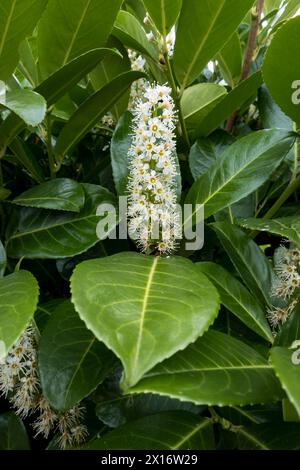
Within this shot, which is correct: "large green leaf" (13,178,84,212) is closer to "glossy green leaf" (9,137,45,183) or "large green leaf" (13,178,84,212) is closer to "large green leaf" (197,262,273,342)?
"glossy green leaf" (9,137,45,183)

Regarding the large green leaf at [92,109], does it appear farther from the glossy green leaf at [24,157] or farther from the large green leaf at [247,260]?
the large green leaf at [247,260]

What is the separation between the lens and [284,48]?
1.04m

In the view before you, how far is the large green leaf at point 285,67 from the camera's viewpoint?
1.02m

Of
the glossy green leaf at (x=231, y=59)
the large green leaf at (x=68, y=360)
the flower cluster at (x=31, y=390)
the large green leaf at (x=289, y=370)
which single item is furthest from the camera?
the glossy green leaf at (x=231, y=59)

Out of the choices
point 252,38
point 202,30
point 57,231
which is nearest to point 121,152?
point 57,231

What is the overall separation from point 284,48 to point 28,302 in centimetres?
67

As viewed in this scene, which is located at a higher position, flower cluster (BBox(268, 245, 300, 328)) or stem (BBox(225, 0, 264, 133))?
stem (BBox(225, 0, 264, 133))

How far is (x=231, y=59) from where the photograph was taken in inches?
58.2

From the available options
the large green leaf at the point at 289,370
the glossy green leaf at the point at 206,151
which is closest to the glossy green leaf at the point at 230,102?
the glossy green leaf at the point at 206,151

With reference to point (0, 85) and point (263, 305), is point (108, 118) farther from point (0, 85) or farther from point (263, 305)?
point (263, 305)

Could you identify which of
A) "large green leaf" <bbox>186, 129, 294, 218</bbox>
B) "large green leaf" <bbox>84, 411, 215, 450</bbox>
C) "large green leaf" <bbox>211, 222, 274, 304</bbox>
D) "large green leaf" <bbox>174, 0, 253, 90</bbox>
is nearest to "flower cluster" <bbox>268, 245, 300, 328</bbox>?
"large green leaf" <bbox>211, 222, 274, 304</bbox>

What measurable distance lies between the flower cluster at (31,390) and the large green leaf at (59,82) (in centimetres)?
42

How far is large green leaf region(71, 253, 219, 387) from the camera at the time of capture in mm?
645

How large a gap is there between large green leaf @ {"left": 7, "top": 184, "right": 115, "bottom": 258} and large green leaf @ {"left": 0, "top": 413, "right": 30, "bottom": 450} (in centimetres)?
32
